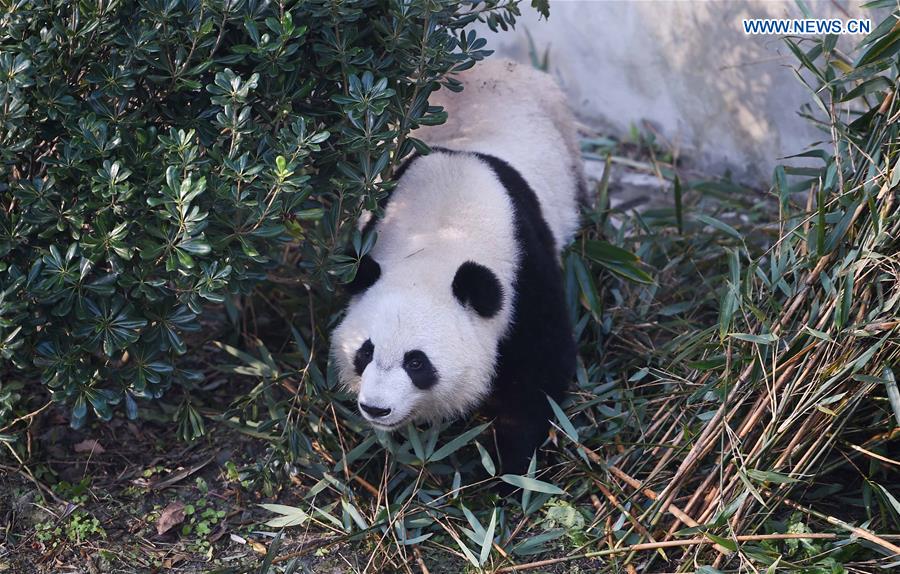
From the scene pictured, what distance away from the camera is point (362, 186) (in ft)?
10.2

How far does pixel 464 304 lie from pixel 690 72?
112 inches

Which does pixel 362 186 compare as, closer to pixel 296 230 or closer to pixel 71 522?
pixel 296 230

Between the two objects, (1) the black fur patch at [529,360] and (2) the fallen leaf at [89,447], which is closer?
(1) the black fur patch at [529,360]

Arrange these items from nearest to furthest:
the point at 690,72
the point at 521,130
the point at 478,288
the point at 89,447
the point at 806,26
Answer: the point at 478,288
the point at 89,447
the point at 521,130
the point at 806,26
the point at 690,72

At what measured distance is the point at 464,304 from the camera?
10.5 ft

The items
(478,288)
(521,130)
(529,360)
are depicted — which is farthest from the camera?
(521,130)

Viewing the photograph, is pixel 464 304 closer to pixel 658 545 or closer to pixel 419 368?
pixel 419 368

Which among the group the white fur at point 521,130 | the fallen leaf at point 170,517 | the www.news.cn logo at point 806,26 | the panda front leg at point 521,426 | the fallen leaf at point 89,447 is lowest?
the fallen leaf at point 170,517

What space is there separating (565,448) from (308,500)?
979 millimetres

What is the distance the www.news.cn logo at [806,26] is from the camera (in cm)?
425

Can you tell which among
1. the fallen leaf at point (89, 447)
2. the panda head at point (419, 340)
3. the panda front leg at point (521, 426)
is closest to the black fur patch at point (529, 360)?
the panda front leg at point (521, 426)

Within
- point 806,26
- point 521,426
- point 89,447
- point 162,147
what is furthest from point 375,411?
point 806,26

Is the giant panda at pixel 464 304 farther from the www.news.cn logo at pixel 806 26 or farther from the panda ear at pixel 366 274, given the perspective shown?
the www.news.cn logo at pixel 806 26

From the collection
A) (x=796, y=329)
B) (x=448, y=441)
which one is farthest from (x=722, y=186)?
(x=448, y=441)
